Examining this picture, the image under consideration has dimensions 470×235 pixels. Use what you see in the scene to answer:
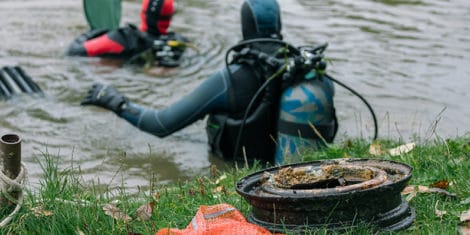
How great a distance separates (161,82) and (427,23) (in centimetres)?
349

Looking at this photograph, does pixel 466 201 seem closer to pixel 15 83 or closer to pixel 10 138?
pixel 10 138

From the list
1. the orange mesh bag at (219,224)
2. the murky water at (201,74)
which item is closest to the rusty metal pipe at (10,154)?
the orange mesh bag at (219,224)

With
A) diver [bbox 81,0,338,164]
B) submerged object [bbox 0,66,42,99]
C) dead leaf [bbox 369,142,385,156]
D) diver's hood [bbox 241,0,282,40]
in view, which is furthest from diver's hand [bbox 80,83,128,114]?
dead leaf [bbox 369,142,385,156]

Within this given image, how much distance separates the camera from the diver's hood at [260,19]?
19.6ft

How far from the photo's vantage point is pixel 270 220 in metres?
3.29

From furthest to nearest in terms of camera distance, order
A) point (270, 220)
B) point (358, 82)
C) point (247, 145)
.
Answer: point (358, 82)
point (247, 145)
point (270, 220)

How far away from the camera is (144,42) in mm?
9164

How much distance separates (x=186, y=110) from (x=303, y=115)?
1.01 m

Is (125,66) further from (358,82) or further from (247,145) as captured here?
(247,145)

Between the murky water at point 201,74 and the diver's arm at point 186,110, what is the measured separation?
250mm

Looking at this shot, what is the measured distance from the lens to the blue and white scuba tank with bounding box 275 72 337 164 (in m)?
5.48

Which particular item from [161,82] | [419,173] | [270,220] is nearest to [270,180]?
[270,220]

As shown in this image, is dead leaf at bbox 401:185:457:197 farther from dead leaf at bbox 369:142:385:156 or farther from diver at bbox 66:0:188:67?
diver at bbox 66:0:188:67

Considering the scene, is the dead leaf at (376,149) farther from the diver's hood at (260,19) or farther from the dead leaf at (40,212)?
the dead leaf at (40,212)
